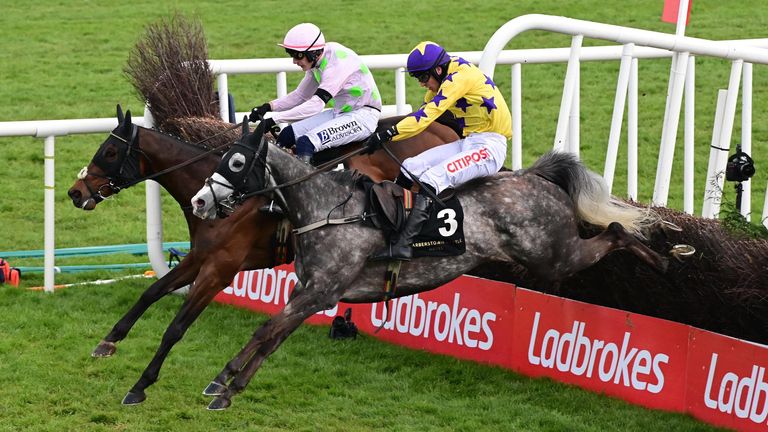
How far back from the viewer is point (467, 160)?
787 centimetres

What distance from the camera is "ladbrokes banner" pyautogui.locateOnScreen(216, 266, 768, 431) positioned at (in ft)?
24.6

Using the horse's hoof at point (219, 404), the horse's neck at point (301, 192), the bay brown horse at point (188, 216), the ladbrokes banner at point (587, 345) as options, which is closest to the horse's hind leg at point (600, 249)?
the ladbrokes banner at point (587, 345)

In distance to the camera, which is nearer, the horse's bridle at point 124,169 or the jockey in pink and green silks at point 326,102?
the horse's bridle at point 124,169

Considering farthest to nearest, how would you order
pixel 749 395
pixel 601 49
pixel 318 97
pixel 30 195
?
pixel 30 195 < pixel 601 49 < pixel 318 97 < pixel 749 395

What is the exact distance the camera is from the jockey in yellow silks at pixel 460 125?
766 centimetres

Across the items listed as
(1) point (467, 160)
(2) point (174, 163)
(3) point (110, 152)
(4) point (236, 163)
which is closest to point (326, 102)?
(2) point (174, 163)

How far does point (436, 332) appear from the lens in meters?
9.35

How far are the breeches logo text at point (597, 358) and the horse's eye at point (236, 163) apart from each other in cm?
250

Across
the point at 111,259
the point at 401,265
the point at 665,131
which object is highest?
the point at 665,131

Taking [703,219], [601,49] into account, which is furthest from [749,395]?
[601,49]

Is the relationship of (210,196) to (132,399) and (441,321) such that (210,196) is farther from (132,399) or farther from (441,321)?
(441,321)

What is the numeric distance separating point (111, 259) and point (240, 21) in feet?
38.4

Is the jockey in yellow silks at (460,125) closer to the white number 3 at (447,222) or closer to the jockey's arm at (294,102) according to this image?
the white number 3 at (447,222)

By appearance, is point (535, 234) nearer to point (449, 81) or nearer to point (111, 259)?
point (449, 81)
